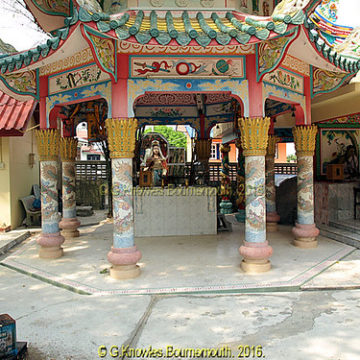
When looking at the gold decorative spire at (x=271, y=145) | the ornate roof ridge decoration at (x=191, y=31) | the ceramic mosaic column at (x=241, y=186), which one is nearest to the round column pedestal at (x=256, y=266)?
the ornate roof ridge decoration at (x=191, y=31)

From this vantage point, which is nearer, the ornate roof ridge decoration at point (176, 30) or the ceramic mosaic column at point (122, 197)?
the ornate roof ridge decoration at point (176, 30)

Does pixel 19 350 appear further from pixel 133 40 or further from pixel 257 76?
pixel 257 76

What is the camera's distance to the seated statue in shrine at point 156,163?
383 inches

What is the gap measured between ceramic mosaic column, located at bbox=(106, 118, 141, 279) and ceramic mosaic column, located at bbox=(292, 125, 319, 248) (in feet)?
13.0

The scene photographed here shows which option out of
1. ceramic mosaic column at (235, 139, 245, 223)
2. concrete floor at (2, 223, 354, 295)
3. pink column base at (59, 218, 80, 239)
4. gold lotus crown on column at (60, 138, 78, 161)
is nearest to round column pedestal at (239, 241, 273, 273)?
concrete floor at (2, 223, 354, 295)

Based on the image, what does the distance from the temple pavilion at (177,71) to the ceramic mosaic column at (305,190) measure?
0.08ft

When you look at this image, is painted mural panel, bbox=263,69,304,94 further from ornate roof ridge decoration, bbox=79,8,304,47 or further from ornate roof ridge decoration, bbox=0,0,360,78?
ornate roof ridge decoration, bbox=79,8,304,47

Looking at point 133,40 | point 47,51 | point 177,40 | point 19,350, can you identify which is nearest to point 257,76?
point 177,40

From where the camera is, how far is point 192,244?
27.6 feet

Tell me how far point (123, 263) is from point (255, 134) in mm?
3278

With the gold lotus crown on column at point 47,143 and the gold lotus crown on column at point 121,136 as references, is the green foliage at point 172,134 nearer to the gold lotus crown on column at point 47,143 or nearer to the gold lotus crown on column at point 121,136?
the gold lotus crown on column at point 47,143

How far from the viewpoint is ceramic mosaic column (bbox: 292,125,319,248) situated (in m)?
7.85

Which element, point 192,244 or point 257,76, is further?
point 192,244

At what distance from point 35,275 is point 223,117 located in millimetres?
8156
